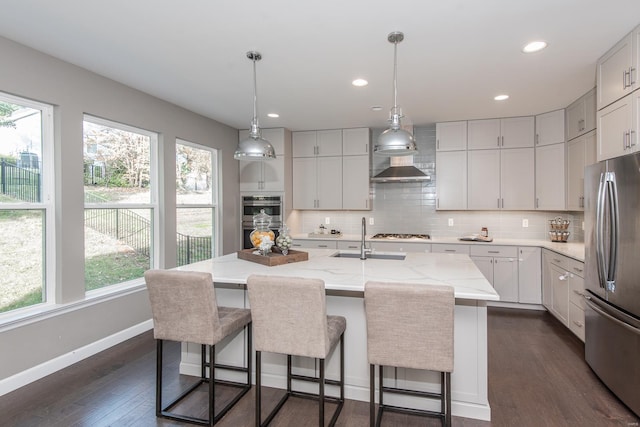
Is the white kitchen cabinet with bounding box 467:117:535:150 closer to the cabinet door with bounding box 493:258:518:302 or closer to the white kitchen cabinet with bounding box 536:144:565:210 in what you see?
the white kitchen cabinet with bounding box 536:144:565:210

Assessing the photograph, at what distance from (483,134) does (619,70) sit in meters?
2.23

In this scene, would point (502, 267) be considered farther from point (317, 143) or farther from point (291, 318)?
point (291, 318)

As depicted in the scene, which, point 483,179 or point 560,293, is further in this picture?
point 483,179

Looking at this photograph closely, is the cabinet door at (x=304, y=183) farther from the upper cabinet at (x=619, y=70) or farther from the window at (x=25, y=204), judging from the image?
the upper cabinet at (x=619, y=70)

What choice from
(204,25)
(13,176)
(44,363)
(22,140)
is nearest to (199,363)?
(44,363)

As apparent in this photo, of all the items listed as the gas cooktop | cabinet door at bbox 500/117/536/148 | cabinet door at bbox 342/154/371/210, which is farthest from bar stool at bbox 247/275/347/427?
cabinet door at bbox 500/117/536/148

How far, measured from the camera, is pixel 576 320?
3.40 metres

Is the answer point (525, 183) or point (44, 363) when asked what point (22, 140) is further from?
point (525, 183)

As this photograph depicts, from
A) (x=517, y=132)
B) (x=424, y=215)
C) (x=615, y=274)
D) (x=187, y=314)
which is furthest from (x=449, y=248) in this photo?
(x=187, y=314)

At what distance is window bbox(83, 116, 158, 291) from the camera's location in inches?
131

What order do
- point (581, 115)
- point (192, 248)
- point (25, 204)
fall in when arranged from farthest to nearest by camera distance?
point (192, 248), point (581, 115), point (25, 204)

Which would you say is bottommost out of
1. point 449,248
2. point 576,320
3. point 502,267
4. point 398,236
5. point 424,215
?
point 576,320

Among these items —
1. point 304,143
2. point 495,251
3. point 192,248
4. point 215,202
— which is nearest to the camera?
point 495,251

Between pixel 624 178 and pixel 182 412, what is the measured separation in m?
3.28
